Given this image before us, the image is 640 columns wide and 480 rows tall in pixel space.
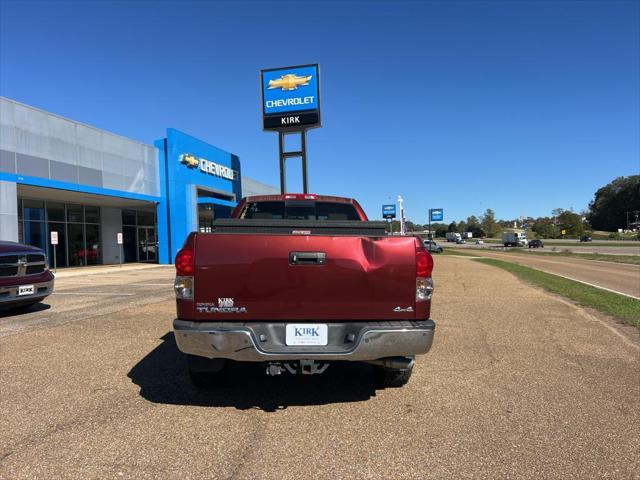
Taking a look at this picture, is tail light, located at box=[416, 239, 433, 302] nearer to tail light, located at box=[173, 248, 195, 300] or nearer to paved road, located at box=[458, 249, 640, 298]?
tail light, located at box=[173, 248, 195, 300]

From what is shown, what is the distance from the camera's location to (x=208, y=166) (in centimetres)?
3247

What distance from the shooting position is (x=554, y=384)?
4543mm

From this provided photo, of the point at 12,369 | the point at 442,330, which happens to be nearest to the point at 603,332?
the point at 442,330

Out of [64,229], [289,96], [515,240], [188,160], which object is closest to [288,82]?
[289,96]

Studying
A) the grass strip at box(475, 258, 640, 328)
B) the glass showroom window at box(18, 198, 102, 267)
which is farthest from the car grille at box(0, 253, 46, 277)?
the glass showroom window at box(18, 198, 102, 267)

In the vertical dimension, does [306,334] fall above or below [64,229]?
below

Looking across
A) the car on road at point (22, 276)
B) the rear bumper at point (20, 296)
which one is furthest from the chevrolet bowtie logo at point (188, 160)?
the rear bumper at point (20, 296)

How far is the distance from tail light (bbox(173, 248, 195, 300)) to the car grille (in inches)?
244

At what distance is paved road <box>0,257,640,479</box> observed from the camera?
9.43ft

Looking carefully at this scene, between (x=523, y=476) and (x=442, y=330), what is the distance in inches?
180

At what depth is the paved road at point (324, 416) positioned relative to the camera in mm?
2873

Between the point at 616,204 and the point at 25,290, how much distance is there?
519 ft

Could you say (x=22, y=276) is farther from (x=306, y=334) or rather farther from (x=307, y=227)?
(x=306, y=334)

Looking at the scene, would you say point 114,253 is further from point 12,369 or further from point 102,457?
point 102,457
